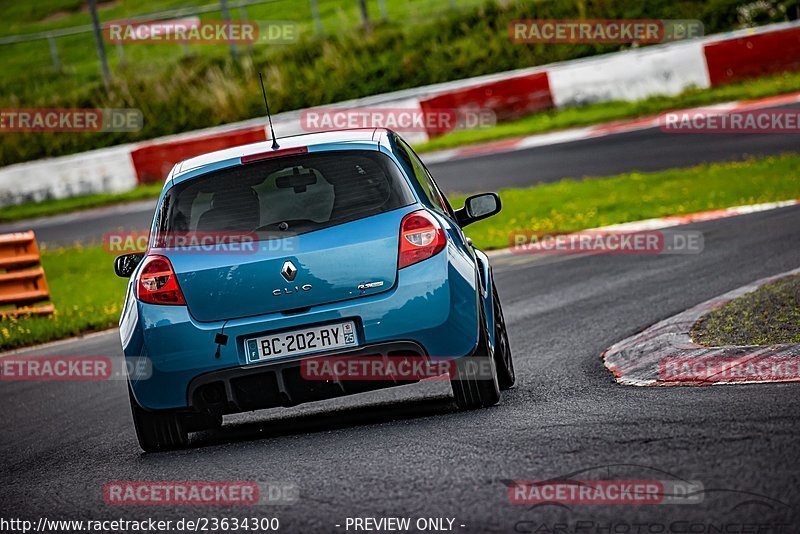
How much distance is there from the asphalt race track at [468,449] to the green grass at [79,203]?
52.0ft

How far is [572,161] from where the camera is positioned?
2084 centimetres

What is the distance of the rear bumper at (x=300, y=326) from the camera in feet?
21.2

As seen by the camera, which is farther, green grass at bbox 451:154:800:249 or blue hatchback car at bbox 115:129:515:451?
green grass at bbox 451:154:800:249

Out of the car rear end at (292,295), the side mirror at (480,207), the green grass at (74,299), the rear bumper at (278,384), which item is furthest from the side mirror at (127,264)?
the green grass at (74,299)

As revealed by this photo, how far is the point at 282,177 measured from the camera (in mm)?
6883

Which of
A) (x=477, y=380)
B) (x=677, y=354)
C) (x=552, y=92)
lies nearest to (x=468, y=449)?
(x=477, y=380)

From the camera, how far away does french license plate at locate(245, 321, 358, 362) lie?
646cm

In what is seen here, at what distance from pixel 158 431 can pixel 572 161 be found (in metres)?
14.7

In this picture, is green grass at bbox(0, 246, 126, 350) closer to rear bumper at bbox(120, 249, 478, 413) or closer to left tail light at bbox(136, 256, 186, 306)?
left tail light at bbox(136, 256, 186, 306)

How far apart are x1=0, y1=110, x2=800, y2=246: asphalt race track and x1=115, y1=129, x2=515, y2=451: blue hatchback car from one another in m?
12.6

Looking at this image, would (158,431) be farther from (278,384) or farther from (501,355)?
(501,355)

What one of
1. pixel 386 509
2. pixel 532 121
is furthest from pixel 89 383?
pixel 532 121

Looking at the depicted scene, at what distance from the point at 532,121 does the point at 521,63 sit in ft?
14.7

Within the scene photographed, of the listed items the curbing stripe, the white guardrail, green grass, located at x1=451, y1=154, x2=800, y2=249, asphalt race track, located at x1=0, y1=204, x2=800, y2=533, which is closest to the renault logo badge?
asphalt race track, located at x1=0, y1=204, x2=800, y2=533
